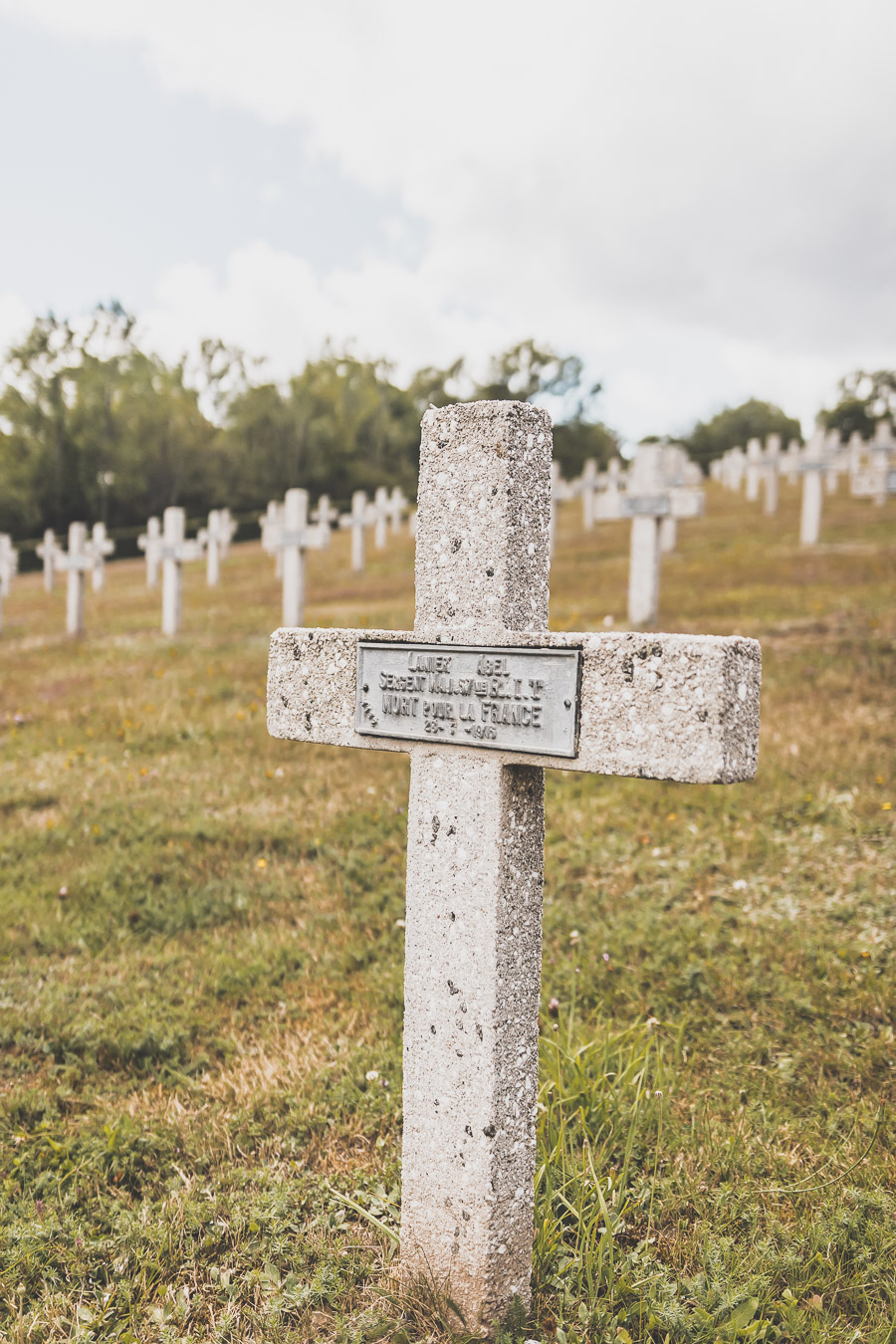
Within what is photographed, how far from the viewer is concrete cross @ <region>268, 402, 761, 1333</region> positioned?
7.42 feet

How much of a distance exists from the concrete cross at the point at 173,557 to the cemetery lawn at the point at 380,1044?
639 cm

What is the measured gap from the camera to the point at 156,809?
248 inches

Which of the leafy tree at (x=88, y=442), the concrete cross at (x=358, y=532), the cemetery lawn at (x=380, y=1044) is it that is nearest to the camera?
the cemetery lawn at (x=380, y=1044)

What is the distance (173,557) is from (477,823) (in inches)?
490

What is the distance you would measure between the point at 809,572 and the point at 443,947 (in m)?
13.2

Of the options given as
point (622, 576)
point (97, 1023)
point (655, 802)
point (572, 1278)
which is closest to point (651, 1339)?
point (572, 1278)

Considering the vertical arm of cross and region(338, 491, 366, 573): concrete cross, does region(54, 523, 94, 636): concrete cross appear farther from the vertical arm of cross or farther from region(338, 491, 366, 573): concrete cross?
the vertical arm of cross

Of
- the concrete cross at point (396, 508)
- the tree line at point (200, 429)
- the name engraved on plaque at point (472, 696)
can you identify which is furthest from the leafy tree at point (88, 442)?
the name engraved on plaque at point (472, 696)

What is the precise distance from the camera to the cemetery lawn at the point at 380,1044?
2.46 metres

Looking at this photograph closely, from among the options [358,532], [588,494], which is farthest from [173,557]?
[588,494]

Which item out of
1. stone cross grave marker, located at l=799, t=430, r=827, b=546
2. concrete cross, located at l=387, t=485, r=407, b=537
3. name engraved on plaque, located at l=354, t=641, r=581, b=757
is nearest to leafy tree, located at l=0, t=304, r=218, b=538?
concrete cross, located at l=387, t=485, r=407, b=537

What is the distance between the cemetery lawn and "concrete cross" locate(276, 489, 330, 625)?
16.0 feet

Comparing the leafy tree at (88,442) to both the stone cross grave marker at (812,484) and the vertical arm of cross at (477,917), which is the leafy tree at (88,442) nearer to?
the stone cross grave marker at (812,484)

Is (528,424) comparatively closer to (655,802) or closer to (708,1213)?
(708,1213)
